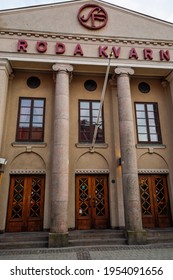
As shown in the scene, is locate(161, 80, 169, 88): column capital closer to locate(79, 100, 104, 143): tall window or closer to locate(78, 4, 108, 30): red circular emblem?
locate(79, 100, 104, 143): tall window

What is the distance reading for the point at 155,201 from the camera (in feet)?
36.8

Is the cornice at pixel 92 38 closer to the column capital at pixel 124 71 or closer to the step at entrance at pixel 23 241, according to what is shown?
the column capital at pixel 124 71

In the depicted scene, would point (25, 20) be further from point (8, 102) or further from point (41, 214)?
point (41, 214)

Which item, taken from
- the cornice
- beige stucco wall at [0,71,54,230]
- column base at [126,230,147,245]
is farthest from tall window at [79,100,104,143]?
column base at [126,230,147,245]

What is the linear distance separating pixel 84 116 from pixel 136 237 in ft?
22.8

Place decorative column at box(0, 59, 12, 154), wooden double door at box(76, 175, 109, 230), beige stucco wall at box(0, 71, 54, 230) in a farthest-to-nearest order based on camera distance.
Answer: wooden double door at box(76, 175, 109, 230) < beige stucco wall at box(0, 71, 54, 230) < decorative column at box(0, 59, 12, 154)

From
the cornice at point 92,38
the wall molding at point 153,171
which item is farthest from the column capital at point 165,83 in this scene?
the wall molding at point 153,171

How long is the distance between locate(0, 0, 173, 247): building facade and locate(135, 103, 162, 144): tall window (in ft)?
0.21

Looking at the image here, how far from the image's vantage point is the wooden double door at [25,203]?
33.3ft

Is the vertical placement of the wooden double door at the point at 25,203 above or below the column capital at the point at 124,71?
below

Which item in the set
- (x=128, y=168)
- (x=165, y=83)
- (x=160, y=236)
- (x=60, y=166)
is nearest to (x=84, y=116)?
(x=60, y=166)

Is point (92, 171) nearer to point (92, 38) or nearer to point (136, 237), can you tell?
point (136, 237)

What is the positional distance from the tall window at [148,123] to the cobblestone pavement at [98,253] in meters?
5.85

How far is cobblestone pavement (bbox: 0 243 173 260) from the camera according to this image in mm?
7113
